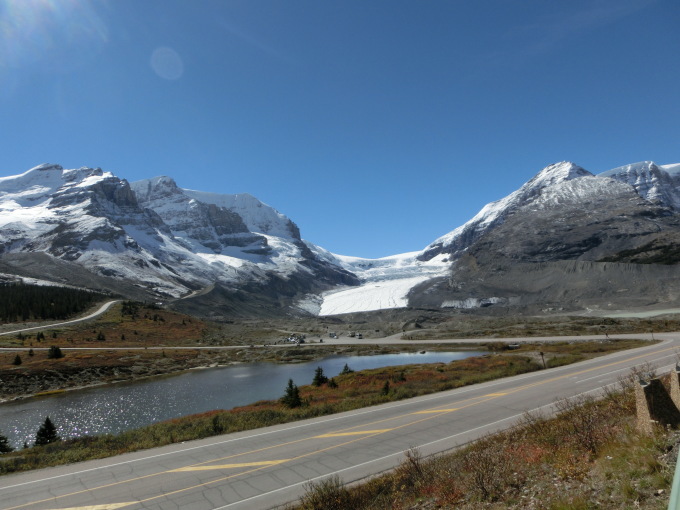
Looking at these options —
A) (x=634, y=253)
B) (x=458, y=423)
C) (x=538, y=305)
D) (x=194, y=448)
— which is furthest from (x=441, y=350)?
(x=634, y=253)

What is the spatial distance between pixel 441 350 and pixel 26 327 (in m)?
86.6

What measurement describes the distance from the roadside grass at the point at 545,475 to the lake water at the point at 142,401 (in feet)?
103

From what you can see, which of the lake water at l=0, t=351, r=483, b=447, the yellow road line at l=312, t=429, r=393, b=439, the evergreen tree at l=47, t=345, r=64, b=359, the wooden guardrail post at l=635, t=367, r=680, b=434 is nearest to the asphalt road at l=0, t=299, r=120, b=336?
the evergreen tree at l=47, t=345, r=64, b=359

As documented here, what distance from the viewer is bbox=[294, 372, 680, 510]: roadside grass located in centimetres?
705

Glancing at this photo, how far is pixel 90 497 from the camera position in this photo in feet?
36.2

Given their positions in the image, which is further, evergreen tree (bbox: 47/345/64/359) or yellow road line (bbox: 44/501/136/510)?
evergreen tree (bbox: 47/345/64/359)

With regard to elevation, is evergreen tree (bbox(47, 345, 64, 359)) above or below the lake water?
above

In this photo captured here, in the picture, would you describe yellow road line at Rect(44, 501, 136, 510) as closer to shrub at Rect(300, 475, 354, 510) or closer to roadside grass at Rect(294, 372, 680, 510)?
roadside grass at Rect(294, 372, 680, 510)

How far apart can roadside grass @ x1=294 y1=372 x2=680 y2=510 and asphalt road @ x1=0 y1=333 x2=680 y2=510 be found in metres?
1.51

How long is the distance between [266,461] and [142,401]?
124ft

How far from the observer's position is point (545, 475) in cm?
891

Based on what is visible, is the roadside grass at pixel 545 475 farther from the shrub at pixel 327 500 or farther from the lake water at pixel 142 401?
the lake water at pixel 142 401

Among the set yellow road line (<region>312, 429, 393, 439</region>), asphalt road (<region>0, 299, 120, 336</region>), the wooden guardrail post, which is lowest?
yellow road line (<region>312, 429, 393, 439</region>)

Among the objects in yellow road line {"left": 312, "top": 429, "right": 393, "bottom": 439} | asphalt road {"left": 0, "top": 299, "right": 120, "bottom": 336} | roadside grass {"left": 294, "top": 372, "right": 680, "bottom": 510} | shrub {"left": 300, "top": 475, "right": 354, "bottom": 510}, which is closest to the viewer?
roadside grass {"left": 294, "top": 372, "right": 680, "bottom": 510}
